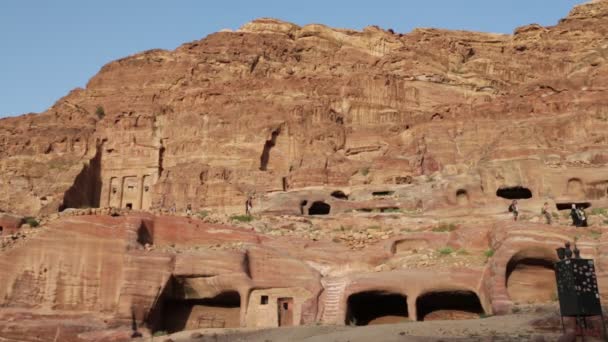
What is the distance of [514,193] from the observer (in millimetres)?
51312

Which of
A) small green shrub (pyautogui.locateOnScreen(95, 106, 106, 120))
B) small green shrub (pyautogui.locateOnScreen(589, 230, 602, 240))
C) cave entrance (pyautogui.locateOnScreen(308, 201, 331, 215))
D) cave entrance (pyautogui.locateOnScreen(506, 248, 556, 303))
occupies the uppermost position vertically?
small green shrub (pyautogui.locateOnScreen(95, 106, 106, 120))

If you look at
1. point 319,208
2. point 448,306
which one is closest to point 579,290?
point 448,306

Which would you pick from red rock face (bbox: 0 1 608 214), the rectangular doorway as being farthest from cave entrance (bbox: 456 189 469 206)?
the rectangular doorway

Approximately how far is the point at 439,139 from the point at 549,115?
1019 centimetres

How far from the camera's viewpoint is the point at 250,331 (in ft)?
94.4

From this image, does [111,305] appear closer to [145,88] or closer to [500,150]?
[500,150]

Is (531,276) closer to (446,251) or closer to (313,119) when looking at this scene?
(446,251)

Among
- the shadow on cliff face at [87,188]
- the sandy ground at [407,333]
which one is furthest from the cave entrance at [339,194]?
the sandy ground at [407,333]

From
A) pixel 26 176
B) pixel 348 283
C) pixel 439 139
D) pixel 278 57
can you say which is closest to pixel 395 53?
pixel 278 57

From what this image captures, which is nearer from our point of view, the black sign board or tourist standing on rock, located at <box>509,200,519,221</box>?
the black sign board

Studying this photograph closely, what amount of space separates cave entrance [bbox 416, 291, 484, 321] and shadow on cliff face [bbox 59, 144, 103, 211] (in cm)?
4424

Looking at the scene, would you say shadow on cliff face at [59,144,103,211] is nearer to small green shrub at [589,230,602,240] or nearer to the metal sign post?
small green shrub at [589,230,602,240]

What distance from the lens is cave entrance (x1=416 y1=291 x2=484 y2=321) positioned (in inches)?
1234

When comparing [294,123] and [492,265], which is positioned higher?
[294,123]
